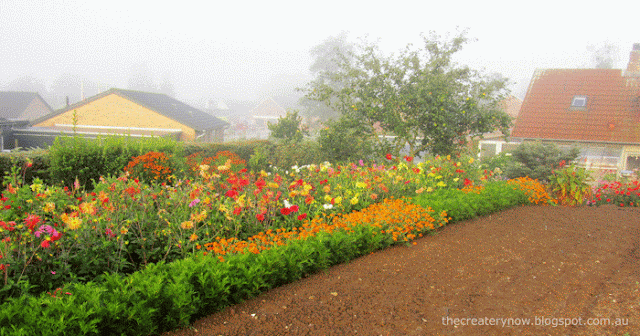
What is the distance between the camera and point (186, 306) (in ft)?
8.91

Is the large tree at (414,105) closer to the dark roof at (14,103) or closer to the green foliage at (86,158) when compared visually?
the green foliage at (86,158)

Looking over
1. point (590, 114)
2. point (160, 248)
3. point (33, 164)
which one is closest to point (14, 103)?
point (33, 164)

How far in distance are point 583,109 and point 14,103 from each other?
49.9 meters

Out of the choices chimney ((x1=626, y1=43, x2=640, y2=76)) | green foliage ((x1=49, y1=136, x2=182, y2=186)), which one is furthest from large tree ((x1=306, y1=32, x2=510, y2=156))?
chimney ((x1=626, y1=43, x2=640, y2=76))

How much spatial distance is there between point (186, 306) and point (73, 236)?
1.28 meters

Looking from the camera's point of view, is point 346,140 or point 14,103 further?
point 14,103

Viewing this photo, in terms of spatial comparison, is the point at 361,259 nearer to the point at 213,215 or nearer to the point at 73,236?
the point at 213,215

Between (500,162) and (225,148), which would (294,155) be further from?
(500,162)

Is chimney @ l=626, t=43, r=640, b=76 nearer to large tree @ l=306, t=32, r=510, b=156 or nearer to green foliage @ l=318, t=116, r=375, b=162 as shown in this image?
large tree @ l=306, t=32, r=510, b=156

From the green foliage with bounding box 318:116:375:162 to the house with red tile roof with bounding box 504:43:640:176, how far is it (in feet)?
21.7

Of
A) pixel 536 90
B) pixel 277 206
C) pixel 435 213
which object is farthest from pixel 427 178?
pixel 536 90

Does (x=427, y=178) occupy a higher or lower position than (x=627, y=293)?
higher

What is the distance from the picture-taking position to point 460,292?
324 centimetres

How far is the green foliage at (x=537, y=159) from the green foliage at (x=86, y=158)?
9231 mm
